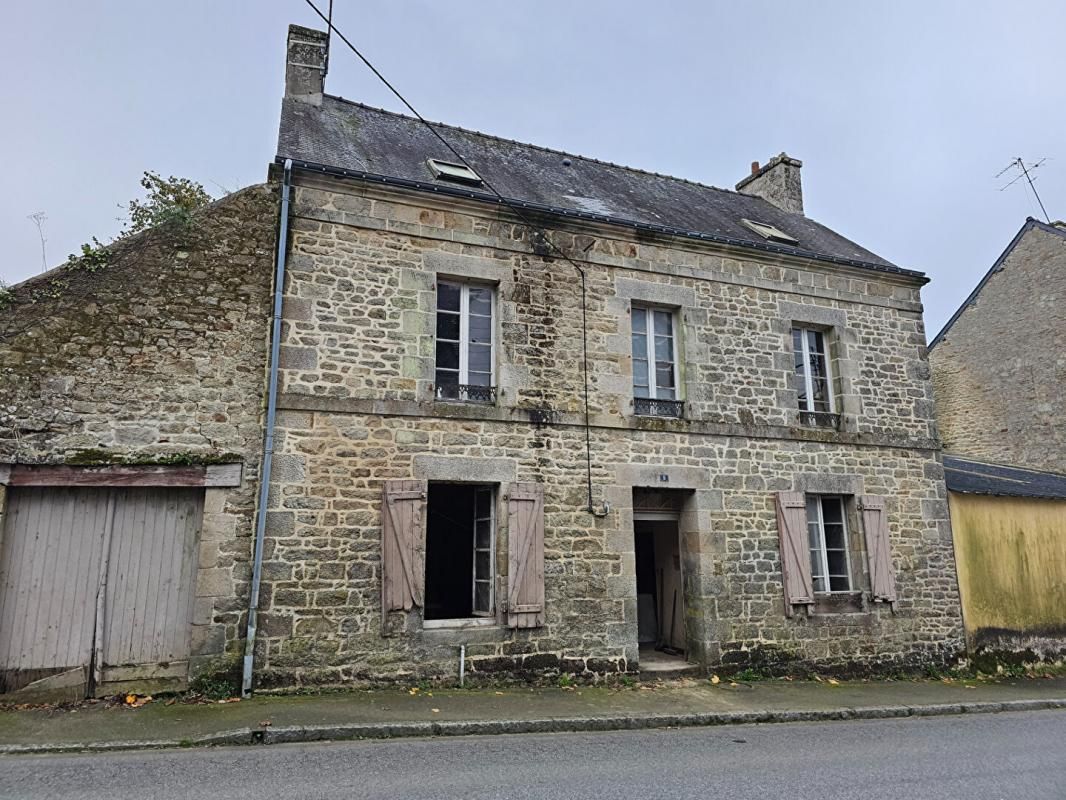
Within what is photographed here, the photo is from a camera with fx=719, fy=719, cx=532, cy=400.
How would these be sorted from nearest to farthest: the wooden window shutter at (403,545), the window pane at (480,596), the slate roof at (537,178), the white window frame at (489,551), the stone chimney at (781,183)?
the wooden window shutter at (403,545) < the white window frame at (489,551) < the window pane at (480,596) < the slate roof at (537,178) < the stone chimney at (781,183)

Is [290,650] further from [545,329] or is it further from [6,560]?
[545,329]

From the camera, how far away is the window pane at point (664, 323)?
887 cm

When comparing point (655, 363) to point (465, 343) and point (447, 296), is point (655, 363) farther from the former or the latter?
point (447, 296)

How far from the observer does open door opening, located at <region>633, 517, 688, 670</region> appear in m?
8.59

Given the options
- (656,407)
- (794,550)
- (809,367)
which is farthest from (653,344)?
(794,550)

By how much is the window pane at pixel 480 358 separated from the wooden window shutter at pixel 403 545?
1483 millimetres

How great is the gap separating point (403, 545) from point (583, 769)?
2924mm

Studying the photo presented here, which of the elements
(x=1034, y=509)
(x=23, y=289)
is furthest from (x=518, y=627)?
(x=1034, y=509)

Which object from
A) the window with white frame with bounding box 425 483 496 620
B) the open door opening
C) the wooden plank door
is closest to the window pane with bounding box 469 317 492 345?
the window with white frame with bounding box 425 483 496 620

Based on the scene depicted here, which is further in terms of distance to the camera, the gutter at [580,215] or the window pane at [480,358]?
the window pane at [480,358]

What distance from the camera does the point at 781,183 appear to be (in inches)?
501

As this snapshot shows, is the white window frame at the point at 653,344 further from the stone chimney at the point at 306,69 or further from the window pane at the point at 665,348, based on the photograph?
the stone chimney at the point at 306,69

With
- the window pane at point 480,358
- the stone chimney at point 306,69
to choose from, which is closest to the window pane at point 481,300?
the window pane at point 480,358

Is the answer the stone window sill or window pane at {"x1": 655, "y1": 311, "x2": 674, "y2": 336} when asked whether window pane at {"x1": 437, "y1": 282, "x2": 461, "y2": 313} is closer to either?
window pane at {"x1": 655, "y1": 311, "x2": 674, "y2": 336}
